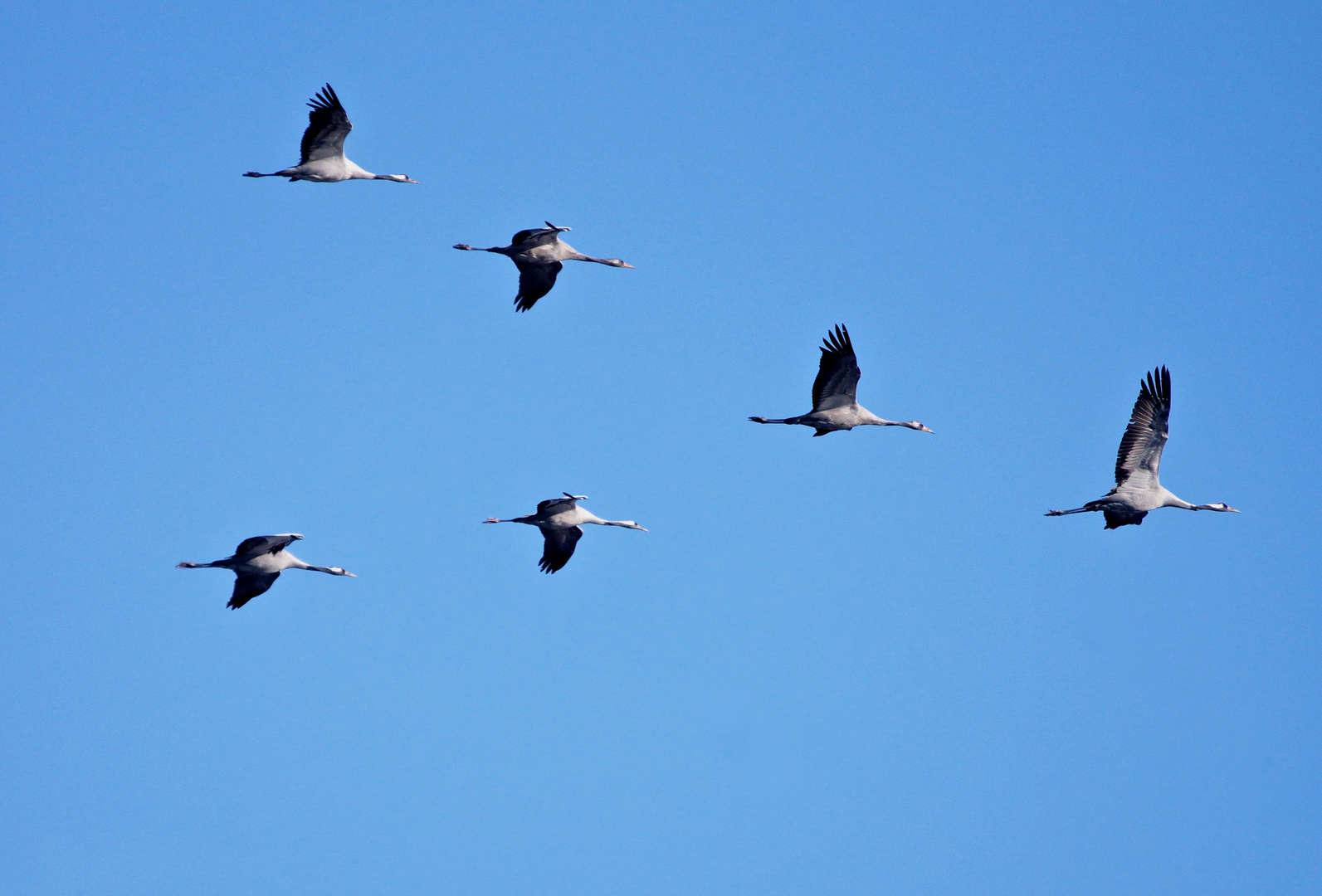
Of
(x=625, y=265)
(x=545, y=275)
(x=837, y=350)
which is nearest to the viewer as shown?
(x=837, y=350)

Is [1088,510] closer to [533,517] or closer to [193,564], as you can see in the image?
[533,517]

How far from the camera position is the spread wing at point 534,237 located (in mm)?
31906

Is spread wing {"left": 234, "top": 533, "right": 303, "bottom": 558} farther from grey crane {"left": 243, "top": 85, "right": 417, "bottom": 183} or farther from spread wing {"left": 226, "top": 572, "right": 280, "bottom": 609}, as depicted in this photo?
grey crane {"left": 243, "top": 85, "right": 417, "bottom": 183}

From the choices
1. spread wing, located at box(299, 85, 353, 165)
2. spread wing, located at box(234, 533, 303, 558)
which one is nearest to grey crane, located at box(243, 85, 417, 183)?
spread wing, located at box(299, 85, 353, 165)

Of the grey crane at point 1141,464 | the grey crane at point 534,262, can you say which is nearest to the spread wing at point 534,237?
the grey crane at point 534,262

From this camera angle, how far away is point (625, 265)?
3506 centimetres

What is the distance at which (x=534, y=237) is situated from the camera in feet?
105

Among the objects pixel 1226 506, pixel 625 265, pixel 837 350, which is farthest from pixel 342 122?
pixel 1226 506

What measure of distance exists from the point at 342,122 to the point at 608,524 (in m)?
10.9

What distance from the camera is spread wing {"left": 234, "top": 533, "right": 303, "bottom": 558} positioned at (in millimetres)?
28641

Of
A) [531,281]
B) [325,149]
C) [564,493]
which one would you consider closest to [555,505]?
[564,493]

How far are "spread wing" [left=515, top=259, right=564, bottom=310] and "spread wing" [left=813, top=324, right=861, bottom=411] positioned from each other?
20.6 feet

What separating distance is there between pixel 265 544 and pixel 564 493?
20.3 feet

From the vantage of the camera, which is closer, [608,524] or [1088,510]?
[1088,510]
